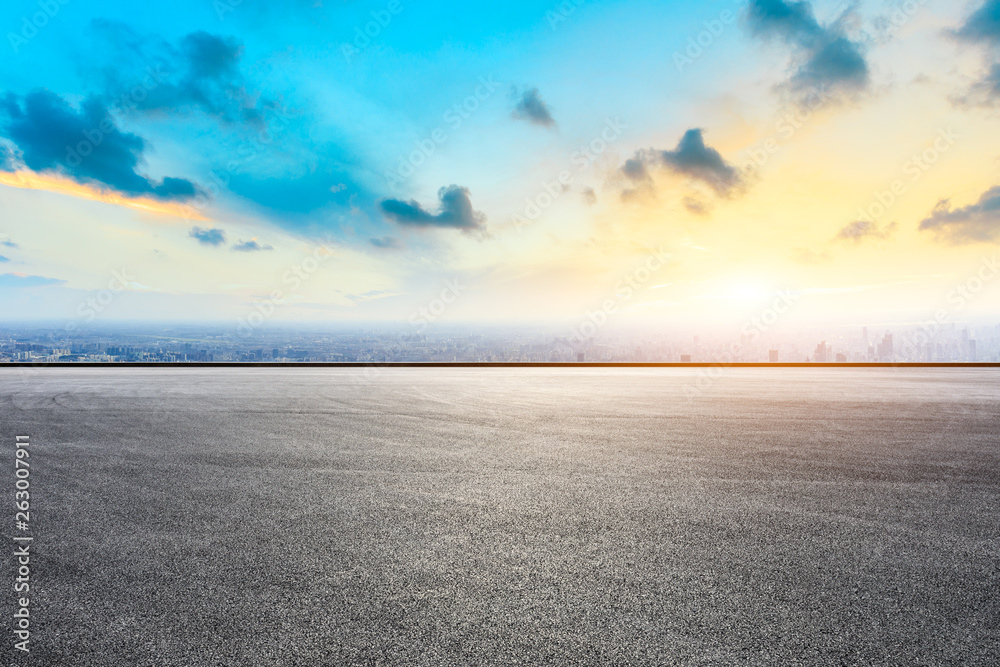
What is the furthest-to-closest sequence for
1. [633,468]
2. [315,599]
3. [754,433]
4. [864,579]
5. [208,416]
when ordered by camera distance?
[208,416] → [754,433] → [633,468] → [864,579] → [315,599]

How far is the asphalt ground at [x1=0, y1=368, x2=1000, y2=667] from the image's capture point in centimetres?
238

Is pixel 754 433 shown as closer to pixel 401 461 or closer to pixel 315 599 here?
pixel 401 461

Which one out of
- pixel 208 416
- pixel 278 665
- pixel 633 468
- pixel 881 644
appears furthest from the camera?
pixel 208 416

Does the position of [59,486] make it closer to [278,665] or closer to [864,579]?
[278,665]

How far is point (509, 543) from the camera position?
3.46 metres

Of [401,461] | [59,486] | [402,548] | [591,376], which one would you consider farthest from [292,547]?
[591,376]

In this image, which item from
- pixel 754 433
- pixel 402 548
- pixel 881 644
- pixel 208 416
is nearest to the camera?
pixel 881 644

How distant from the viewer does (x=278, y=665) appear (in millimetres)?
2209

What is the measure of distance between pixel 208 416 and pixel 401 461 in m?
4.88

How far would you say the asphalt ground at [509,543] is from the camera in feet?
7.81

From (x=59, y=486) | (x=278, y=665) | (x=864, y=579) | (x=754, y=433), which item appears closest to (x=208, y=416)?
(x=59, y=486)

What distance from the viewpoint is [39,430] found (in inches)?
299

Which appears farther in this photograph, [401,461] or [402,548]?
[401,461]

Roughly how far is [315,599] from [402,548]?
734 millimetres
